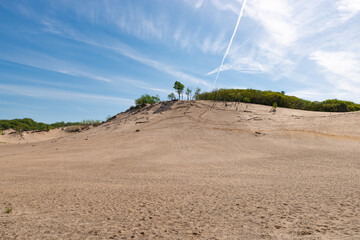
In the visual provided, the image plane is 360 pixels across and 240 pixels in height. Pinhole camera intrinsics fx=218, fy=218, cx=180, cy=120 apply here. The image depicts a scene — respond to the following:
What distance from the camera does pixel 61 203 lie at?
17.6 feet

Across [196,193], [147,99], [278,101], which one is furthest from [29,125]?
[196,193]

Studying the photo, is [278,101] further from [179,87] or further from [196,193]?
[196,193]

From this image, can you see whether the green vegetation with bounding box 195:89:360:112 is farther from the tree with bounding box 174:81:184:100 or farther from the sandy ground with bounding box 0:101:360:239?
the sandy ground with bounding box 0:101:360:239

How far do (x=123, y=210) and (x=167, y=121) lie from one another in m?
19.0

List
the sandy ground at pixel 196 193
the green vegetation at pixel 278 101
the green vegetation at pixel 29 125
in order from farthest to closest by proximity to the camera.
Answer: the green vegetation at pixel 29 125
the green vegetation at pixel 278 101
the sandy ground at pixel 196 193

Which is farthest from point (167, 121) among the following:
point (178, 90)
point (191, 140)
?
point (178, 90)

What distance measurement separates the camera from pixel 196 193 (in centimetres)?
594

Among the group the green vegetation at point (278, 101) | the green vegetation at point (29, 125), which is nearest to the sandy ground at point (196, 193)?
the green vegetation at point (278, 101)

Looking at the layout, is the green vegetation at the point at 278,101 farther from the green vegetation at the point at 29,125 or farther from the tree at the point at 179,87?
the green vegetation at the point at 29,125

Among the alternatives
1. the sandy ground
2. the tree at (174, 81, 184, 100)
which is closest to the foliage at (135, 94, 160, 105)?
the tree at (174, 81, 184, 100)

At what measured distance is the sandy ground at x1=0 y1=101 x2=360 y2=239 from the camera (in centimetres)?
388

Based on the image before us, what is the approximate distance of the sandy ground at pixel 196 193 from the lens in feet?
12.7

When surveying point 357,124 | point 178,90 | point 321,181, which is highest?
point 178,90

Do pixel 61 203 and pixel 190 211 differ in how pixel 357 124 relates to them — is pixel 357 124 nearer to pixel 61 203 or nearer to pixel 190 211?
pixel 190 211
